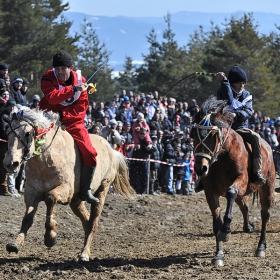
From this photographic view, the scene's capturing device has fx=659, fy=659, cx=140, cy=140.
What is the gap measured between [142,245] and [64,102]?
317cm

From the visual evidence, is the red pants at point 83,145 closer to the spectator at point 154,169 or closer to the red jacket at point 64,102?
the red jacket at point 64,102

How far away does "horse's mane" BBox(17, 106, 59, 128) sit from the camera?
26.2 feet

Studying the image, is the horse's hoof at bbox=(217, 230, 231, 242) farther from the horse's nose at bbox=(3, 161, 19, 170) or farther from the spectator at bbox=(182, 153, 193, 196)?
the spectator at bbox=(182, 153, 193, 196)

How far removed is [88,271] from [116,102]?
13580 mm

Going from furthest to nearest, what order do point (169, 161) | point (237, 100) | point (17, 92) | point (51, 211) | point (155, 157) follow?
point (169, 161), point (155, 157), point (17, 92), point (237, 100), point (51, 211)

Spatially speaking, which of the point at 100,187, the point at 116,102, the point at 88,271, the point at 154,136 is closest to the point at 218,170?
the point at 100,187

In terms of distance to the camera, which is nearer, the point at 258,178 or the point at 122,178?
the point at 258,178

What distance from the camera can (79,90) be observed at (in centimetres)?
841

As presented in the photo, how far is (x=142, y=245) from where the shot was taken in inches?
431

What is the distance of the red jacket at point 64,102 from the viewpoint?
339 inches

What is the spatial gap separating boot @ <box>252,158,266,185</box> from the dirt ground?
1.11 meters

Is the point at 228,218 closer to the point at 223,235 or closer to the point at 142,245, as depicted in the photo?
the point at 223,235

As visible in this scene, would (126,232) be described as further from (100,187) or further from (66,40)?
(66,40)

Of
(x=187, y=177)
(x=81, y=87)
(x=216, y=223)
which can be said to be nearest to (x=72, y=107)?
(x=81, y=87)
